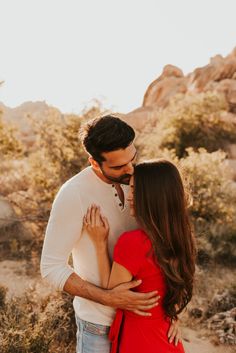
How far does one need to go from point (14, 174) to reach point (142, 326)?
821cm

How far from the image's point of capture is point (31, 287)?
17.5 feet

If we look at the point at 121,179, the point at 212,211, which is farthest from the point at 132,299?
the point at 212,211

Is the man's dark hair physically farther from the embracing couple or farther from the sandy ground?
the sandy ground

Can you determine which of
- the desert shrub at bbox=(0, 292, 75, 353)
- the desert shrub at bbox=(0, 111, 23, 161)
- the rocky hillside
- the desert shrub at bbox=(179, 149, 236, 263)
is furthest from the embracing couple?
the rocky hillside

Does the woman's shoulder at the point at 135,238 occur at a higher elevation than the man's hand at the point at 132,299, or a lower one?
higher

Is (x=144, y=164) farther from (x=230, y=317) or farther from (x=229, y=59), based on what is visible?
(x=229, y=59)

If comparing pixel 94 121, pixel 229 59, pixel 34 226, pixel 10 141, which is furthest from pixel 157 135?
pixel 229 59

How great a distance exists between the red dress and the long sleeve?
237 millimetres

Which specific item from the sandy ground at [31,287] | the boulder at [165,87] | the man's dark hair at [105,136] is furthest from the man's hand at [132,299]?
the boulder at [165,87]

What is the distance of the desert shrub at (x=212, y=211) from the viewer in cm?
840

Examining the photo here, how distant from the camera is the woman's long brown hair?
2.19 m

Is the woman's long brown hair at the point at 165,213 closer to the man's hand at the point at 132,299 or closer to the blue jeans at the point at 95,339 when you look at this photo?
the man's hand at the point at 132,299

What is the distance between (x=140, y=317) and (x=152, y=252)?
344mm

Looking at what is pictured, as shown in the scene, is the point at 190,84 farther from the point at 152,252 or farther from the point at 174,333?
the point at 152,252
